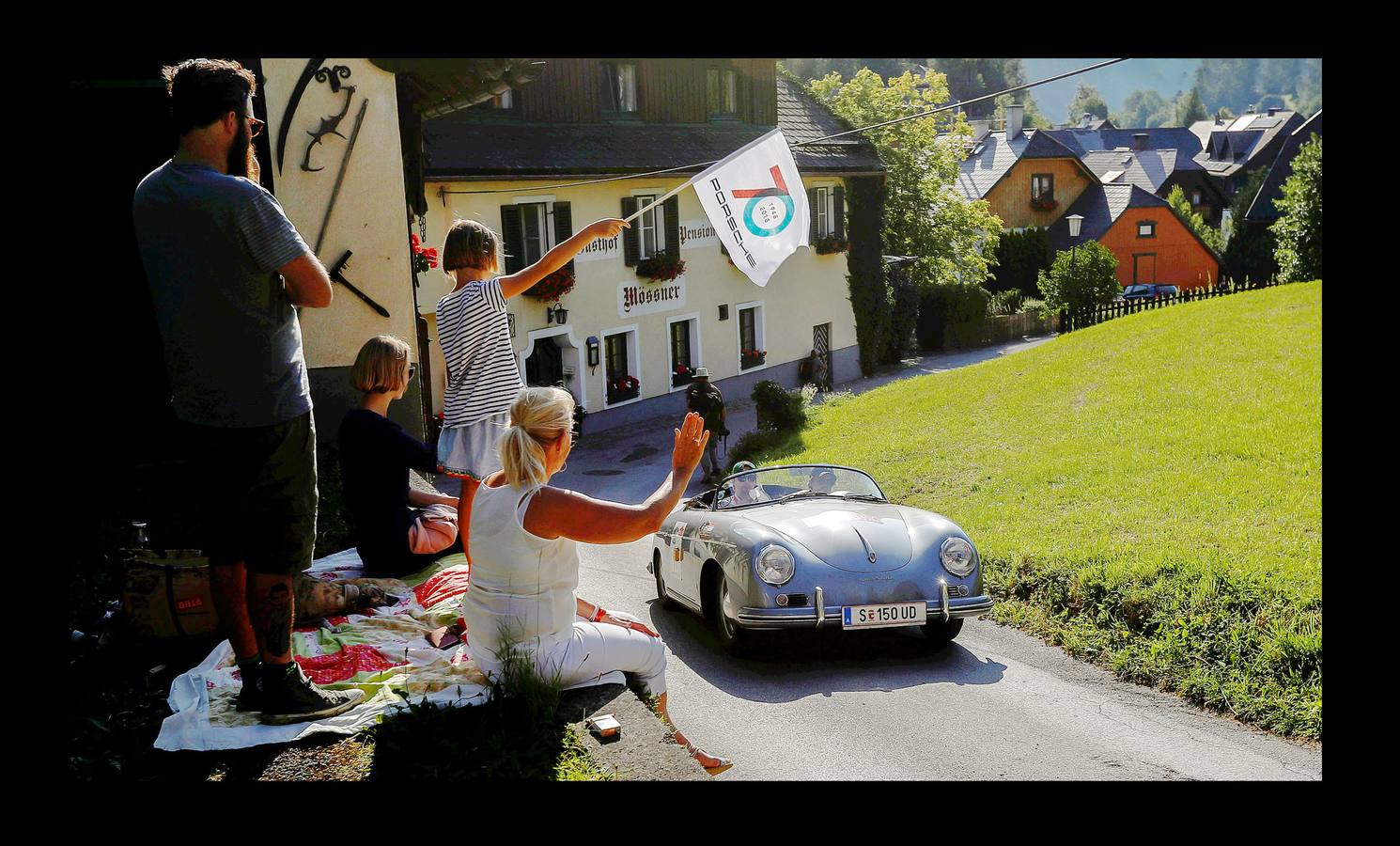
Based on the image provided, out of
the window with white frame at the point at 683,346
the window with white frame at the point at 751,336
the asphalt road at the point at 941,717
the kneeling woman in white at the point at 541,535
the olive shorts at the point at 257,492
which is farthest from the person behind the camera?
the window with white frame at the point at 751,336

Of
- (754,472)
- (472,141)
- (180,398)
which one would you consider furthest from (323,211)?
(472,141)

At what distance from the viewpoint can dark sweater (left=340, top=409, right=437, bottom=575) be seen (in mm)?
3650

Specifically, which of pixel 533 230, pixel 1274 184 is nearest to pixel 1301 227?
pixel 533 230

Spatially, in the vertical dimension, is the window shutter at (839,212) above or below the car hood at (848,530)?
above

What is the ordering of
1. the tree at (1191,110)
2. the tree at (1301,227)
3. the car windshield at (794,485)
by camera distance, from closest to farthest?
the car windshield at (794,485)
the tree at (1301,227)
the tree at (1191,110)

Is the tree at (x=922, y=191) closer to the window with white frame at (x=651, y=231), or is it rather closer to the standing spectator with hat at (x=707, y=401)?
the window with white frame at (x=651, y=231)

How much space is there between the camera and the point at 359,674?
3.21 m

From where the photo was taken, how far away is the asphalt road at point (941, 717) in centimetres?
409

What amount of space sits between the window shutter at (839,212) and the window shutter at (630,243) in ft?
18.4

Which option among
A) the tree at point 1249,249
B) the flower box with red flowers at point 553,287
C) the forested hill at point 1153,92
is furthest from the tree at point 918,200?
the forested hill at point 1153,92

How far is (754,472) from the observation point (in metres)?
6.12

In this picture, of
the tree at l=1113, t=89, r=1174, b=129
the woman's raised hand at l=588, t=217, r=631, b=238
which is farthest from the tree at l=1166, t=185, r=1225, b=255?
the tree at l=1113, t=89, r=1174, b=129

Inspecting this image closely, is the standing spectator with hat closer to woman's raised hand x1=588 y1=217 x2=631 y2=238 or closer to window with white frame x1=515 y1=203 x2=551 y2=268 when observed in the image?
window with white frame x1=515 y1=203 x2=551 y2=268

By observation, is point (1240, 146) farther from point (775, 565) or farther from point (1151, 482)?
point (775, 565)
